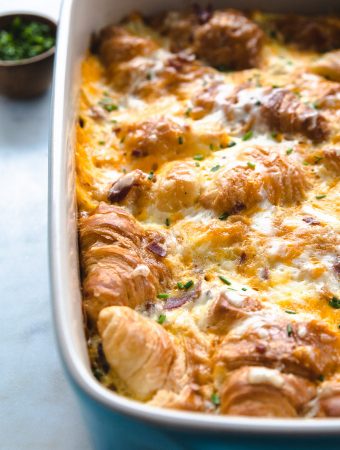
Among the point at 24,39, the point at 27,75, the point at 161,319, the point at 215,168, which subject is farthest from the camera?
the point at 24,39

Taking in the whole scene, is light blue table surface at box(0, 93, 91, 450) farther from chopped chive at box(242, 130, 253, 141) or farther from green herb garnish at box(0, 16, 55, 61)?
chopped chive at box(242, 130, 253, 141)

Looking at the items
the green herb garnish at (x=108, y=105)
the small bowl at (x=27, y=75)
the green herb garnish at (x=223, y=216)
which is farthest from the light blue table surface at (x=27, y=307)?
the green herb garnish at (x=223, y=216)

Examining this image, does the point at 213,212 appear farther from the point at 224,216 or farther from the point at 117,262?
the point at 117,262

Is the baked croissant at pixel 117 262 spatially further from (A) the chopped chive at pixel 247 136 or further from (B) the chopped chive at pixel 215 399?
(A) the chopped chive at pixel 247 136

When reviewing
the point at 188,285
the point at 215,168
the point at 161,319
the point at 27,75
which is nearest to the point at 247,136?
the point at 215,168

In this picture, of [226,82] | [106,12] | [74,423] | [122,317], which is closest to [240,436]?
[122,317]

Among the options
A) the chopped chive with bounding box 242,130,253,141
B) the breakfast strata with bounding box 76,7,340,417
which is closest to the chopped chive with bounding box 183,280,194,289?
the breakfast strata with bounding box 76,7,340,417

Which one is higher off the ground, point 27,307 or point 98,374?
point 98,374
